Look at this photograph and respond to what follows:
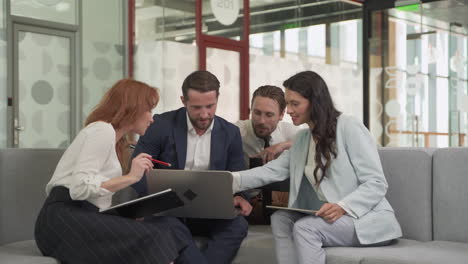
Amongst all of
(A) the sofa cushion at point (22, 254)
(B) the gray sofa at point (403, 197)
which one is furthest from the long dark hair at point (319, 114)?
(A) the sofa cushion at point (22, 254)

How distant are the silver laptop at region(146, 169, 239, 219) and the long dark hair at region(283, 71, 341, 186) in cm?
45

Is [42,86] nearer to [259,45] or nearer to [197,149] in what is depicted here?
[259,45]

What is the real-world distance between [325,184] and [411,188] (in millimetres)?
504

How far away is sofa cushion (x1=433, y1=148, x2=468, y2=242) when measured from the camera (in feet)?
10.6

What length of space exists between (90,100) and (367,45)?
225 inches

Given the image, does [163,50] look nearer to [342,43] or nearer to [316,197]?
[342,43]

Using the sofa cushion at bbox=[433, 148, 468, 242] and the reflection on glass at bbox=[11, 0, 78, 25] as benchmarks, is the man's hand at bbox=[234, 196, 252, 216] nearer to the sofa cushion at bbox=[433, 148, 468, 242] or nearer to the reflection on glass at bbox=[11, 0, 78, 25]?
the sofa cushion at bbox=[433, 148, 468, 242]

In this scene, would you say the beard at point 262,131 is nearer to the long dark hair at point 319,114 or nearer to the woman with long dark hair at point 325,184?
the woman with long dark hair at point 325,184

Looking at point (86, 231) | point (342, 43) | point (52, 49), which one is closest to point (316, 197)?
point (86, 231)

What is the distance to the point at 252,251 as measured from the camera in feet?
11.2

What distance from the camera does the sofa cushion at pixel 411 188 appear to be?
3354mm

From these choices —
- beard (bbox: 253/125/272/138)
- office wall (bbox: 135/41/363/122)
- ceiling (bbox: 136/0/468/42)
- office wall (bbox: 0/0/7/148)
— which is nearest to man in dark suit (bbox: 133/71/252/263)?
beard (bbox: 253/125/272/138)

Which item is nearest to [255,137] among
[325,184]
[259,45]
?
[325,184]

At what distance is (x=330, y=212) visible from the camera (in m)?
3.02
